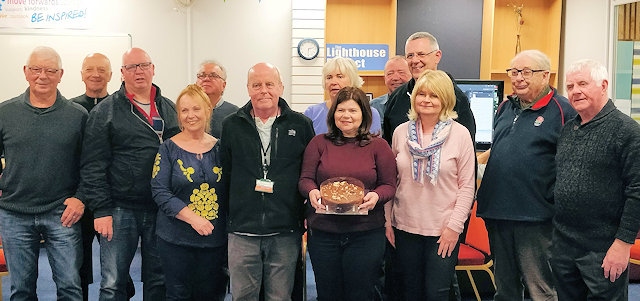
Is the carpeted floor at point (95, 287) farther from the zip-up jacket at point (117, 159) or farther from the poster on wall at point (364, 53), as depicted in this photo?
the poster on wall at point (364, 53)

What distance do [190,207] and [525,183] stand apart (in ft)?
5.20

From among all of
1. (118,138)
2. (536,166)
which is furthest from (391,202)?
(118,138)

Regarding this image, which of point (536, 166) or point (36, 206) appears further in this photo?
point (36, 206)

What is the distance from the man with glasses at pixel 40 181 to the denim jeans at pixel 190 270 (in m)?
0.56

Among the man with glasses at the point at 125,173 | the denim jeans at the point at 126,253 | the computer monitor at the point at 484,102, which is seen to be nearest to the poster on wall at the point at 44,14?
the man with glasses at the point at 125,173

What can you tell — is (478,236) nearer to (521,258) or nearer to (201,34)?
(521,258)

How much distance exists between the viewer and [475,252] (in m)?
3.68

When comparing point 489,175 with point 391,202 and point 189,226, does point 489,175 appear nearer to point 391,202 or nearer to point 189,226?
point 391,202

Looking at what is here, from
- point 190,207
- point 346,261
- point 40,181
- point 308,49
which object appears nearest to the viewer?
point 346,261

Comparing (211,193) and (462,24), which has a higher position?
(462,24)

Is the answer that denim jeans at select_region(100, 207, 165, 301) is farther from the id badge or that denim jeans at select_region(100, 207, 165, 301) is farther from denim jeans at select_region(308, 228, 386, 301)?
denim jeans at select_region(308, 228, 386, 301)

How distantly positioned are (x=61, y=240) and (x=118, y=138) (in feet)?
1.97

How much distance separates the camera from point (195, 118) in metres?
2.81

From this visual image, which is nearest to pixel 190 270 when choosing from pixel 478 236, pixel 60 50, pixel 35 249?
pixel 35 249
